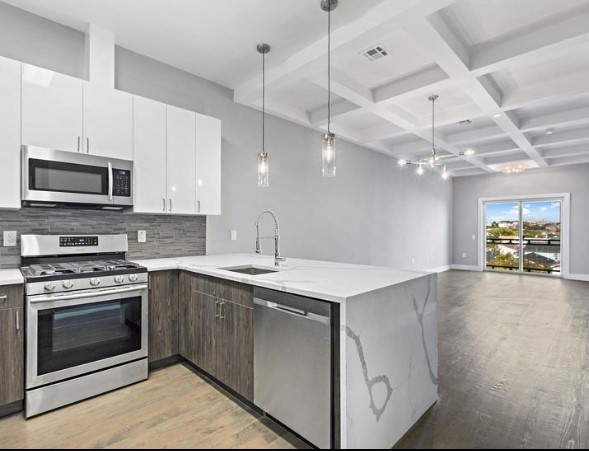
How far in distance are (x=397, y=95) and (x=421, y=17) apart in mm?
1456

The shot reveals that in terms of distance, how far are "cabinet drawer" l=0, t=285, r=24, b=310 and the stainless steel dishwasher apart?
4.99 feet

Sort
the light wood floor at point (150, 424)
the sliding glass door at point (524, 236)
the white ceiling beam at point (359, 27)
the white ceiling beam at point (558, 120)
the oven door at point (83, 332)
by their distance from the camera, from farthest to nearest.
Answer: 1. the sliding glass door at point (524, 236)
2. the white ceiling beam at point (558, 120)
3. the white ceiling beam at point (359, 27)
4. the oven door at point (83, 332)
5. the light wood floor at point (150, 424)

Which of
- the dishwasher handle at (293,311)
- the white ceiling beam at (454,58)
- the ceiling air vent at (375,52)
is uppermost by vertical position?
the ceiling air vent at (375,52)

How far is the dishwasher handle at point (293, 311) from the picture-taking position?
1.63 meters

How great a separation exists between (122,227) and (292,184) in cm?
239

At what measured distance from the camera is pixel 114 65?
9.71ft

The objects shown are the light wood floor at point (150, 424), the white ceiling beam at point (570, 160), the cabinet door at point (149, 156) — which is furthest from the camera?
the white ceiling beam at point (570, 160)

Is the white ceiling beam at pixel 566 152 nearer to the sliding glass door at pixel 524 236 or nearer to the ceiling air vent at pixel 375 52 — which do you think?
the sliding glass door at pixel 524 236

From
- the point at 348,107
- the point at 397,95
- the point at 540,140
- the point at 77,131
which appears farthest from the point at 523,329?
the point at 77,131

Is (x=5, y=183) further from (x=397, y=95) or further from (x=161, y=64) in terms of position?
(x=397, y=95)

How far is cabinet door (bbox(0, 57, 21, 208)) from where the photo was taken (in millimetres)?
2211

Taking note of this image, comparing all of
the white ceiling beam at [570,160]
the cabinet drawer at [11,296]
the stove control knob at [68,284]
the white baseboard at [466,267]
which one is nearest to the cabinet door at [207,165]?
the stove control knob at [68,284]

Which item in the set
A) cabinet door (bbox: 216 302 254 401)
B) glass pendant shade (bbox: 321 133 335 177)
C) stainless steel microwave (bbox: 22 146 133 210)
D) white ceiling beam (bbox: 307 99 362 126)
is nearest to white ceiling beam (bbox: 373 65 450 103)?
white ceiling beam (bbox: 307 99 362 126)

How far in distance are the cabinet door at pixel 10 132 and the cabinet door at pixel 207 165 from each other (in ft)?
4.52
